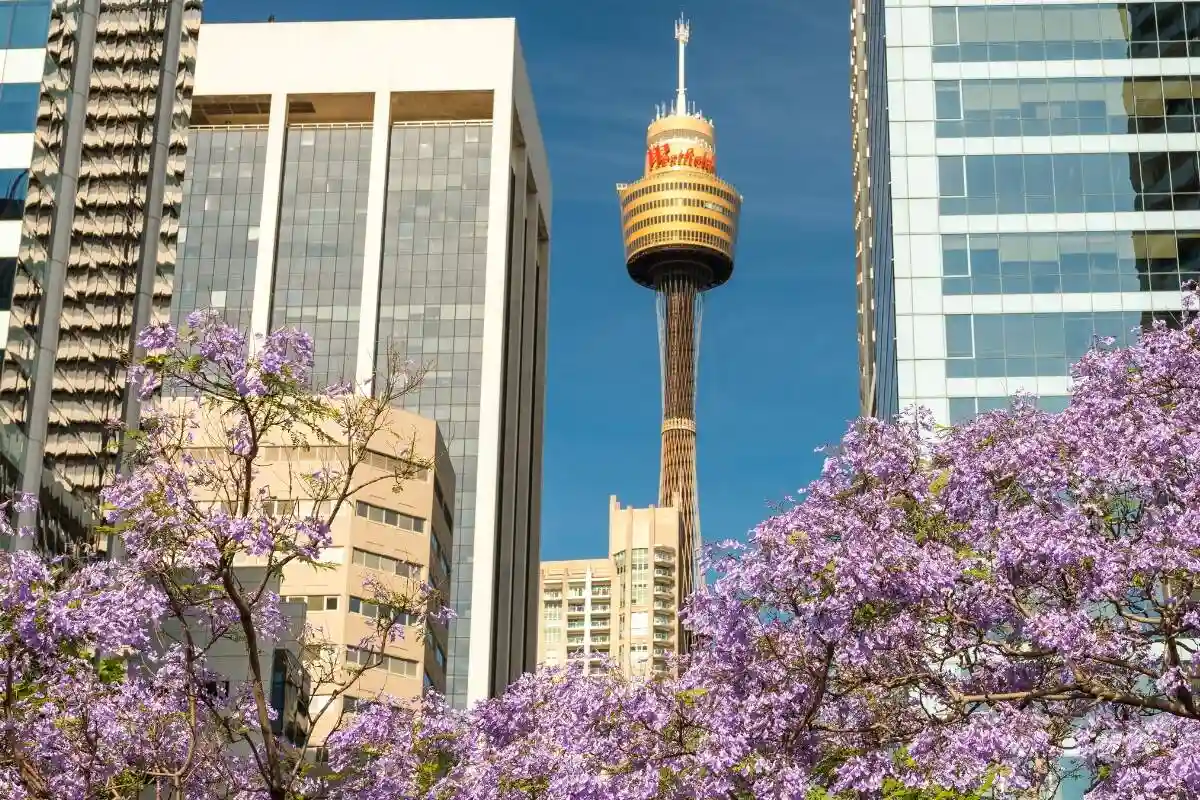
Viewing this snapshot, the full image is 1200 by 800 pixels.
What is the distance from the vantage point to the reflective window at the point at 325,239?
4579 inches

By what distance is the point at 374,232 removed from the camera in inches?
4688

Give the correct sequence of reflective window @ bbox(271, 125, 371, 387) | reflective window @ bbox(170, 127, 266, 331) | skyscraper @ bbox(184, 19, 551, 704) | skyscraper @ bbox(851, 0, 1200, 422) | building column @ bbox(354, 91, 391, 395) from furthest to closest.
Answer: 1. reflective window @ bbox(170, 127, 266, 331)
2. reflective window @ bbox(271, 125, 371, 387)
3. building column @ bbox(354, 91, 391, 395)
4. skyscraper @ bbox(184, 19, 551, 704)
5. skyscraper @ bbox(851, 0, 1200, 422)

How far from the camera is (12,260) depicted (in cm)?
4262

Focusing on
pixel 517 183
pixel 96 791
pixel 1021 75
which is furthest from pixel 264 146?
pixel 96 791

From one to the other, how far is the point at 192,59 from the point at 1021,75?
96.2ft

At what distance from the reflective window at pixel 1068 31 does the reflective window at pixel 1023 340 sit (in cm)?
879

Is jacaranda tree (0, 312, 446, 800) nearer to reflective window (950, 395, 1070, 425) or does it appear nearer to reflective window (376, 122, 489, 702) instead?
reflective window (950, 395, 1070, 425)

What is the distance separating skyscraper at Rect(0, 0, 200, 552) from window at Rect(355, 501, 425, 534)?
17932 millimetres

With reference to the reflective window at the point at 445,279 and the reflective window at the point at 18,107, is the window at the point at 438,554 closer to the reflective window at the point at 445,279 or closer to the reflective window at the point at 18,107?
the reflective window at the point at 445,279

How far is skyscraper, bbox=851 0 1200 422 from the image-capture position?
5259 cm

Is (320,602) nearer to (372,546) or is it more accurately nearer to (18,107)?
(372,546)

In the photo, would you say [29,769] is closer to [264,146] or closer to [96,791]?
[96,791]

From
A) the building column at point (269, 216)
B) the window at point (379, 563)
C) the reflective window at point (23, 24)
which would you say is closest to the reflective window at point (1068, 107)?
the reflective window at point (23, 24)

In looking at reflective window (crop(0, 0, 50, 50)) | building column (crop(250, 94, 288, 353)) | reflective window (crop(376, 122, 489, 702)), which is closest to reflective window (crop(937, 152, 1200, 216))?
reflective window (crop(0, 0, 50, 50))
